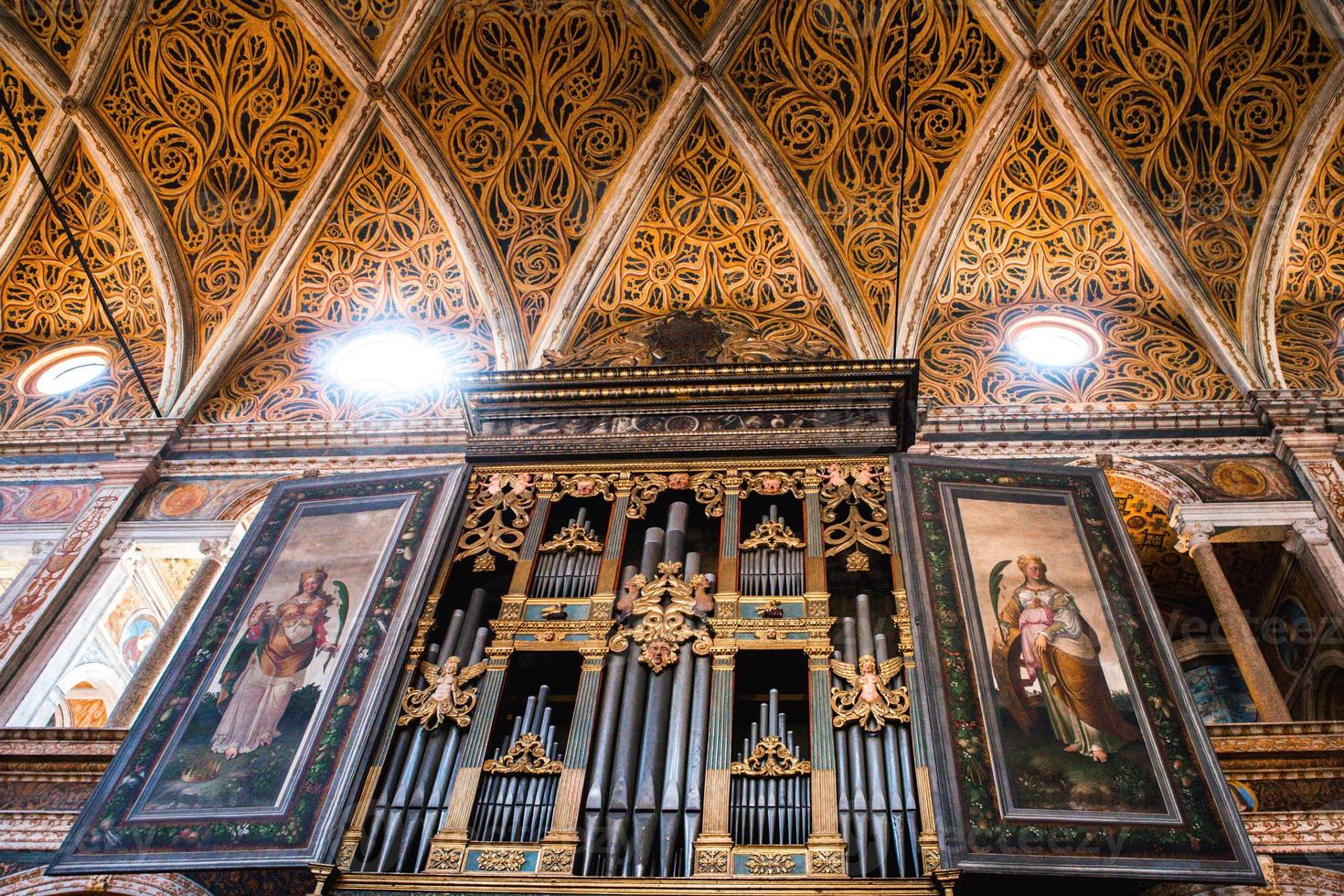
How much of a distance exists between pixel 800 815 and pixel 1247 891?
8.94 feet

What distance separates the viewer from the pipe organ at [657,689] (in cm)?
683

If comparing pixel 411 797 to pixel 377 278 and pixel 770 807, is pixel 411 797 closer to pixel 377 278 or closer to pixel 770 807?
pixel 770 807

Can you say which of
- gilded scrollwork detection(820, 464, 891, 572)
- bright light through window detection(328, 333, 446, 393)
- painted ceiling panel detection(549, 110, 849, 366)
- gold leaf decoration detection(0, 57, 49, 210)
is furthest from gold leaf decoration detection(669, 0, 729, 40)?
gold leaf decoration detection(0, 57, 49, 210)

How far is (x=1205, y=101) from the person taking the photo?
12328mm

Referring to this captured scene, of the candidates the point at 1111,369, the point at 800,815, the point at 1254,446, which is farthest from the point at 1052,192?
the point at 800,815

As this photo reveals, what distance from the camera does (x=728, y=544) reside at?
29.7 feet

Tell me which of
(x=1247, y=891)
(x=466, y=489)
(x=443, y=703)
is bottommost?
(x=1247, y=891)

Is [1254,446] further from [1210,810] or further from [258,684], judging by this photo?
[258,684]

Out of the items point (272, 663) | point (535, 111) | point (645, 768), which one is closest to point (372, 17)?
point (535, 111)

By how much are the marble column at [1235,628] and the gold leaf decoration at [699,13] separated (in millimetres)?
7200

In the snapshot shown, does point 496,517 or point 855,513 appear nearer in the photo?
point 855,513

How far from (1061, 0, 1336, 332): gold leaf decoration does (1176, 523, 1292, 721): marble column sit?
2.96 metres

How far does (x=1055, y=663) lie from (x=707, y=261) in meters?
7.14

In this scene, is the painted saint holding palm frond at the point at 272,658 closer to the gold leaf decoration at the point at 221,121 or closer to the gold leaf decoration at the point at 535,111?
the gold leaf decoration at the point at 535,111
